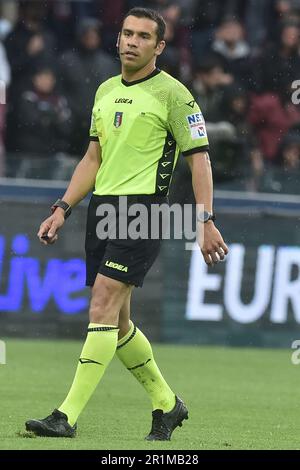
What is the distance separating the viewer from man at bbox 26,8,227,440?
23.5 feet

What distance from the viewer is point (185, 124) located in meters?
7.27

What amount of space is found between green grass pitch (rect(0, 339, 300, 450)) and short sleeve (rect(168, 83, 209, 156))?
1648 millimetres

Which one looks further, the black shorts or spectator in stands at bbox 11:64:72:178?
spectator in stands at bbox 11:64:72:178

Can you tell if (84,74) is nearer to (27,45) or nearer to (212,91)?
(27,45)

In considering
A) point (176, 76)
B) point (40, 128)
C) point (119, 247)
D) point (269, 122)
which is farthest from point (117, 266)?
point (269, 122)

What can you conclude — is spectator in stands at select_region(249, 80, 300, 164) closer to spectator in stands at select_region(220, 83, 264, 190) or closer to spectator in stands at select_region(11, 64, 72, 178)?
spectator in stands at select_region(220, 83, 264, 190)

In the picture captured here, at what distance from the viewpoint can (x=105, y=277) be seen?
7.16m

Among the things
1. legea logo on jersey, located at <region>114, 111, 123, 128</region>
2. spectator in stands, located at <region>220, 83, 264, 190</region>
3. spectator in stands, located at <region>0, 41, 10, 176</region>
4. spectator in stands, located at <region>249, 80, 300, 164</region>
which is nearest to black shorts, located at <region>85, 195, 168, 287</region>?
legea logo on jersey, located at <region>114, 111, 123, 128</region>

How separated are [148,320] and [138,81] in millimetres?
6128

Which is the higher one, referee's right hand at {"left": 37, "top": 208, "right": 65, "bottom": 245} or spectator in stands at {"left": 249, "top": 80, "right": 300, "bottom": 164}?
spectator in stands at {"left": 249, "top": 80, "right": 300, "bottom": 164}

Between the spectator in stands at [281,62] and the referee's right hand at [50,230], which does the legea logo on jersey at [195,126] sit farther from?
the spectator in stands at [281,62]

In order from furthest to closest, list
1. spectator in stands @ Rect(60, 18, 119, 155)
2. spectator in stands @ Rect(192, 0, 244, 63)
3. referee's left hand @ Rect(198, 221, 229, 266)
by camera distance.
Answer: spectator in stands @ Rect(192, 0, 244, 63)
spectator in stands @ Rect(60, 18, 119, 155)
referee's left hand @ Rect(198, 221, 229, 266)

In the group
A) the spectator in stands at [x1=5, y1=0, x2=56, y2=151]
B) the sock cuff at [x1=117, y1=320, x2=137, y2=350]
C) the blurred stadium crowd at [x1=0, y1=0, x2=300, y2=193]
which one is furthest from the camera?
the spectator in stands at [x1=5, y1=0, x2=56, y2=151]

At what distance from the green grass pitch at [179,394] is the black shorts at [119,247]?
92cm
